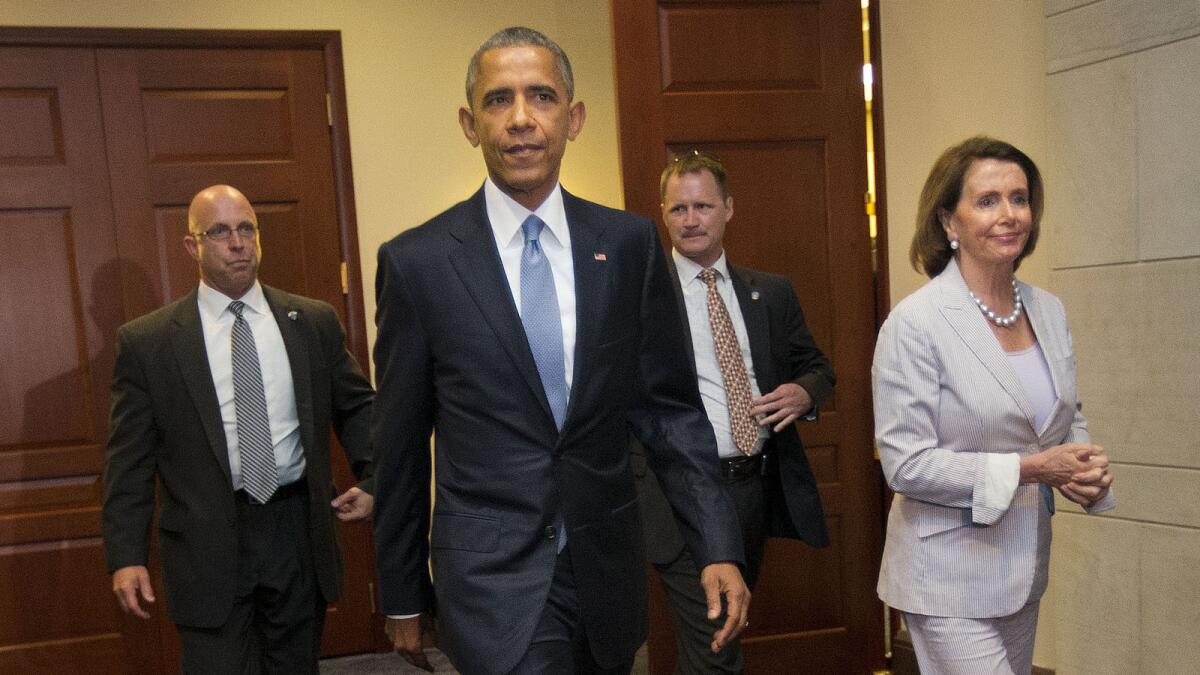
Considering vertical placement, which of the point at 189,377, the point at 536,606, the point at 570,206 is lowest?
the point at 536,606

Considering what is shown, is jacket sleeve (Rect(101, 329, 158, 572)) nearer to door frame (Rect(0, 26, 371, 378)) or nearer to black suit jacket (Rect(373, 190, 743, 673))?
black suit jacket (Rect(373, 190, 743, 673))

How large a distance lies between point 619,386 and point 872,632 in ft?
8.30

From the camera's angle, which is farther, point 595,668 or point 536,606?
point 595,668

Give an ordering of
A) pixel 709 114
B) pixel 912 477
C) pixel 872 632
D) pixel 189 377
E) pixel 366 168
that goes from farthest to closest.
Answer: pixel 366 168 → pixel 872 632 → pixel 709 114 → pixel 189 377 → pixel 912 477

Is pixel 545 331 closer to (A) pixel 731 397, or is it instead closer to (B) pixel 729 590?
(B) pixel 729 590

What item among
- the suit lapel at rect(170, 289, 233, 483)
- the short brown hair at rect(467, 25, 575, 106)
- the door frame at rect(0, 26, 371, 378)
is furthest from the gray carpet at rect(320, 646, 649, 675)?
the short brown hair at rect(467, 25, 575, 106)

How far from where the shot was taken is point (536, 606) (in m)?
1.73

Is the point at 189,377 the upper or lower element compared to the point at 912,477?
upper

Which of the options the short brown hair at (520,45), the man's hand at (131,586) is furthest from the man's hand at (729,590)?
the man's hand at (131,586)

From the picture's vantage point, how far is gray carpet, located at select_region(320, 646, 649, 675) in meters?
4.38

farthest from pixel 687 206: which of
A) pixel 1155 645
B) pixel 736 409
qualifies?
pixel 1155 645

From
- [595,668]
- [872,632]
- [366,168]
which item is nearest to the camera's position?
[595,668]

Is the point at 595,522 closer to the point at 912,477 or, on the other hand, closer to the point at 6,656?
the point at 912,477

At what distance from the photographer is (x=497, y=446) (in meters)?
1.77
